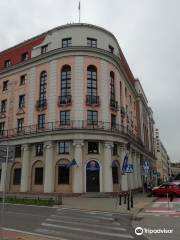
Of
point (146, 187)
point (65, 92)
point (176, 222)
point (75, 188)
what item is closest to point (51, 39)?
point (65, 92)

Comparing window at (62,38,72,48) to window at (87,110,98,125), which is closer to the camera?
window at (87,110,98,125)

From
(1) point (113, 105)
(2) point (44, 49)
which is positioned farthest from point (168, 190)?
→ (2) point (44, 49)

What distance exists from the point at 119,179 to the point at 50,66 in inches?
705

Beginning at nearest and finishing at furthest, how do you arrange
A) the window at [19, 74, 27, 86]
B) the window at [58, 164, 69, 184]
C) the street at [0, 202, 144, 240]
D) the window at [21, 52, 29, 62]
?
1. the street at [0, 202, 144, 240]
2. the window at [58, 164, 69, 184]
3. the window at [19, 74, 27, 86]
4. the window at [21, 52, 29, 62]

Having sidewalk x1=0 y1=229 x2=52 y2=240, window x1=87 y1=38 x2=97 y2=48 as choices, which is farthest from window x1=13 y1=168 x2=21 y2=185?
sidewalk x1=0 y1=229 x2=52 y2=240

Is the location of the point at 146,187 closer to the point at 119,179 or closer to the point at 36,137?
the point at 119,179

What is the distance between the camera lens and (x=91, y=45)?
38.0 meters

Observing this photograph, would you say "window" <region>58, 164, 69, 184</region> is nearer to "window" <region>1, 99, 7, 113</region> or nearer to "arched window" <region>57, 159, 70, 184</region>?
"arched window" <region>57, 159, 70, 184</region>

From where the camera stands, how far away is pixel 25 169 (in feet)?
117

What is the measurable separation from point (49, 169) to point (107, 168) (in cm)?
702

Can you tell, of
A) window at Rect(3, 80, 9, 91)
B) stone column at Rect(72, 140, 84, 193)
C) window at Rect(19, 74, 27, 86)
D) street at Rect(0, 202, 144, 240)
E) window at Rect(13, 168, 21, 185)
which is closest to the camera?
street at Rect(0, 202, 144, 240)

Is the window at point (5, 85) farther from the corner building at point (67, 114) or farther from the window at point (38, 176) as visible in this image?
the window at point (38, 176)

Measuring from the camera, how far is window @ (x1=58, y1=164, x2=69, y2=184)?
1298 inches

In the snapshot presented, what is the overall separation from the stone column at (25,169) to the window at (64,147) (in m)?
5.09
